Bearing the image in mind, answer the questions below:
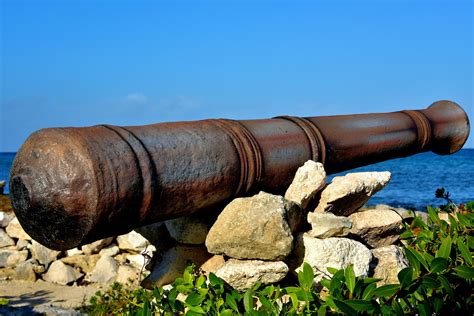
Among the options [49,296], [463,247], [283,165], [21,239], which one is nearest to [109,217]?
[283,165]

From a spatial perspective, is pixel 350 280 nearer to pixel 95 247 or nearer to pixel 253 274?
pixel 253 274

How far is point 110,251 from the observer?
881cm

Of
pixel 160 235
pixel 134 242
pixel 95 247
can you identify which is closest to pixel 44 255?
pixel 95 247

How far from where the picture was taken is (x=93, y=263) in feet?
28.7

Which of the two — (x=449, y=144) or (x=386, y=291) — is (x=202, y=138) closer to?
(x=386, y=291)

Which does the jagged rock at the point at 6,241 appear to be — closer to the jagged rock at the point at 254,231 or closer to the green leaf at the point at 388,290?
the jagged rock at the point at 254,231

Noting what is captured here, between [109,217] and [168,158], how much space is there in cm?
65

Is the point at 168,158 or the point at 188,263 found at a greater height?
the point at 168,158

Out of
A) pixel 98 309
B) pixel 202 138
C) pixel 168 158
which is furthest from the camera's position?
pixel 98 309

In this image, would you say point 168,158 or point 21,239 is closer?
point 168,158

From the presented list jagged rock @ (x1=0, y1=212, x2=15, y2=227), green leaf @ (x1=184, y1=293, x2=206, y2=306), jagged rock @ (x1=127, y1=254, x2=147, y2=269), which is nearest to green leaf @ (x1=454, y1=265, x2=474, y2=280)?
green leaf @ (x1=184, y1=293, x2=206, y2=306)

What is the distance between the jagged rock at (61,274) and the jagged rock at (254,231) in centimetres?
367

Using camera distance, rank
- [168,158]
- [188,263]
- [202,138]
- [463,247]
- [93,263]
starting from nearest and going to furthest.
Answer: [463,247] < [168,158] < [202,138] < [188,263] < [93,263]

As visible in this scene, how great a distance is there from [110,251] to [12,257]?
4.75 ft
